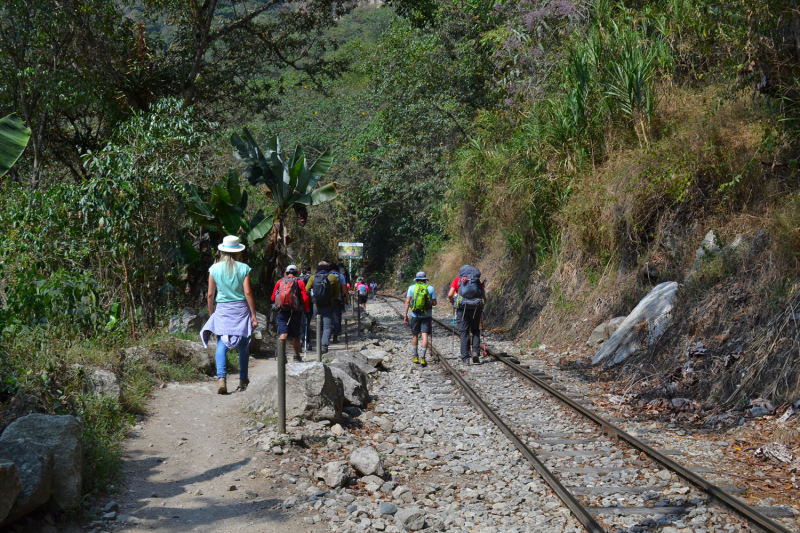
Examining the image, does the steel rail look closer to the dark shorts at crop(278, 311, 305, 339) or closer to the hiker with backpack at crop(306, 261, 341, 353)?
the dark shorts at crop(278, 311, 305, 339)

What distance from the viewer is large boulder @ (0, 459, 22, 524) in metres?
4.17

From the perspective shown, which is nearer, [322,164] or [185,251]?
[185,251]

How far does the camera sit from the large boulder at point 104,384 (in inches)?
296

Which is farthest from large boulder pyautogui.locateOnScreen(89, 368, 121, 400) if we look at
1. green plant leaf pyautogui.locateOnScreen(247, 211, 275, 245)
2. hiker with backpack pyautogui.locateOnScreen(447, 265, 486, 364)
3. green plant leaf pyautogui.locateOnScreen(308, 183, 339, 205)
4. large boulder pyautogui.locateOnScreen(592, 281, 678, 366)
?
green plant leaf pyautogui.locateOnScreen(308, 183, 339, 205)

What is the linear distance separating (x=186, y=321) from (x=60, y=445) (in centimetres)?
810

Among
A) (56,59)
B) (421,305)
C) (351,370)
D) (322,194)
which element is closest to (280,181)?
(322,194)

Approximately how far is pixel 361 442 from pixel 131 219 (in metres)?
6.11

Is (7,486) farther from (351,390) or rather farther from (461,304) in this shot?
(461,304)

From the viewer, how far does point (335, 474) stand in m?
6.41

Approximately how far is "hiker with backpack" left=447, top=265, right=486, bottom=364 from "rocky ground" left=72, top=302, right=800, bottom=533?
367cm

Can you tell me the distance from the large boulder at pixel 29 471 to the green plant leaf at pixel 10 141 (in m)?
2.12

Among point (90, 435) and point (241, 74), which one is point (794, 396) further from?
point (241, 74)

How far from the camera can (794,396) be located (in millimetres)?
7715

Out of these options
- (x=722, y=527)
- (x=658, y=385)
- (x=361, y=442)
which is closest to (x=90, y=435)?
(x=361, y=442)
